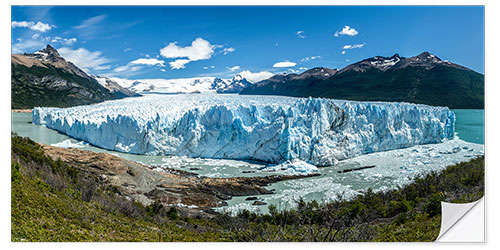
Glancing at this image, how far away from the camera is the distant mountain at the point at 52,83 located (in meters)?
5.13

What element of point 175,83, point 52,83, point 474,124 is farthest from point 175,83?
point 474,124

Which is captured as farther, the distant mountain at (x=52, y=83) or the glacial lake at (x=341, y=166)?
the glacial lake at (x=341, y=166)

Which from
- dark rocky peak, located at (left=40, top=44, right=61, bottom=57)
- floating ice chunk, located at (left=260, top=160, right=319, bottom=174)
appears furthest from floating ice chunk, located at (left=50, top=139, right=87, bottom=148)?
dark rocky peak, located at (left=40, top=44, right=61, bottom=57)

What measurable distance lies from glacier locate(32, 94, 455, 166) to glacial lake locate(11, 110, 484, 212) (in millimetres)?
489

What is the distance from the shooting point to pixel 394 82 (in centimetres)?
1078

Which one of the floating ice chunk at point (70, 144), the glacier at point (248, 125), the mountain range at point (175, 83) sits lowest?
the floating ice chunk at point (70, 144)

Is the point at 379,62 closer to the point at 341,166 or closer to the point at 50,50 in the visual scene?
the point at 341,166

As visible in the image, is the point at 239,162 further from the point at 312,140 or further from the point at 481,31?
the point at 481,31

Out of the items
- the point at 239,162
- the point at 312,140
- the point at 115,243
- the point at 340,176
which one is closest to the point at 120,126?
the point at 239,162

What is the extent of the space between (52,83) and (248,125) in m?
6.78

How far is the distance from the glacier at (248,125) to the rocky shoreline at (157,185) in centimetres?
355

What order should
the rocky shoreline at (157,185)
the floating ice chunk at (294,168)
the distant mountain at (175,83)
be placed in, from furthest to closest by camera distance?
the floating ice chunk at (294,168), the rocky shoreline at (157,185), the distant mountain at (175,83)

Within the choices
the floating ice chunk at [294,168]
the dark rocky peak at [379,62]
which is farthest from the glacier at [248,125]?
the dark rocky peak at [379,62]

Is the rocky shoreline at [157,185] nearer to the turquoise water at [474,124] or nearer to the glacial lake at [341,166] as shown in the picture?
the glacial lake at [341,166]
